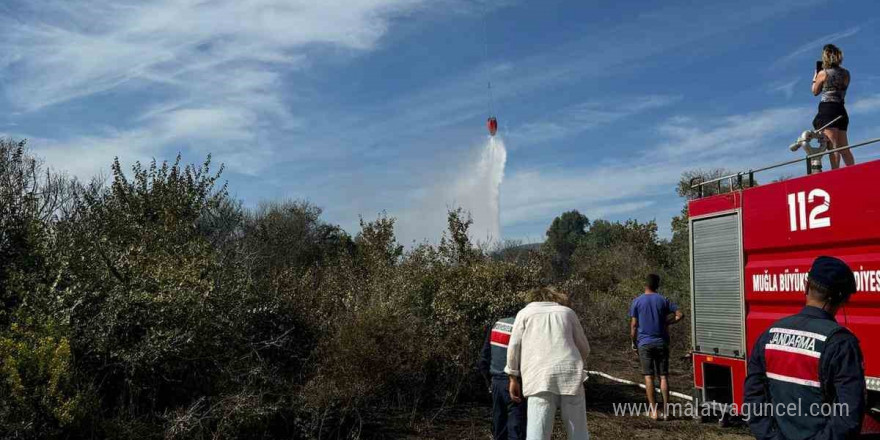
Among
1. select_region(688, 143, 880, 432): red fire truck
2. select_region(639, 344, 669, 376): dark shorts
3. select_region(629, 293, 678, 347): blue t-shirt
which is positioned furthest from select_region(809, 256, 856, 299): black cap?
select_region(639, 344, 669, 376): dark shorts

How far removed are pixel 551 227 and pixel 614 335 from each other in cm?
6138

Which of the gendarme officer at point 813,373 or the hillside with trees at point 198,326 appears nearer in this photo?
the gendarme officer at point 813,373

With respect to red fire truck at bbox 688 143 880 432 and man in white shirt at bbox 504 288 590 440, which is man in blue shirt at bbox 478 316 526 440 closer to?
man in white shirt at bbox 504 288 590 440

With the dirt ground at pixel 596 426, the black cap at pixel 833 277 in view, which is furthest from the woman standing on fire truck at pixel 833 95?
the black cap at pixel 833 277

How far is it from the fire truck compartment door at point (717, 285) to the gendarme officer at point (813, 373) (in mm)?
4135

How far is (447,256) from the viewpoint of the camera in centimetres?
1317

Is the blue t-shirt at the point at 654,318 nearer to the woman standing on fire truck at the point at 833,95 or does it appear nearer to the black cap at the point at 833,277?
the woman standing on fire truck at the point at 833,95

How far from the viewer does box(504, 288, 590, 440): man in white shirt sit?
571 cm

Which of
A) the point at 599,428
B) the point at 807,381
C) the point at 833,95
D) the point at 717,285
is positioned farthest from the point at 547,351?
the point at 833,95

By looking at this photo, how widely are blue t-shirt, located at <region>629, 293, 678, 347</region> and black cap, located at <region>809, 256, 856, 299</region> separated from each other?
556 centimetres

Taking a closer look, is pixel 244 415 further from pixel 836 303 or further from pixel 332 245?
pixel 332 245

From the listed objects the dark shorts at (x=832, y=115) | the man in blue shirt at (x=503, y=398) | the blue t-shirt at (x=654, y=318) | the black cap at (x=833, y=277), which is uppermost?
the dark shorts at (x=832, y=115)

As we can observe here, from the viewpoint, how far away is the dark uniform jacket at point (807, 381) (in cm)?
329

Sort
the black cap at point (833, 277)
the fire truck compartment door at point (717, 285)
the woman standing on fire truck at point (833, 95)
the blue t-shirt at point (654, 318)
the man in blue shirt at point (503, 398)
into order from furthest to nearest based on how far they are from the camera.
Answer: the blue t-shirt at point (654, 318) < the fire truck compartment door at point (717, 285) < the woman standing on fire truck at point (833, 95) < the man in blue shirt at point (503, 398) < the black cap at point (833, 277)
